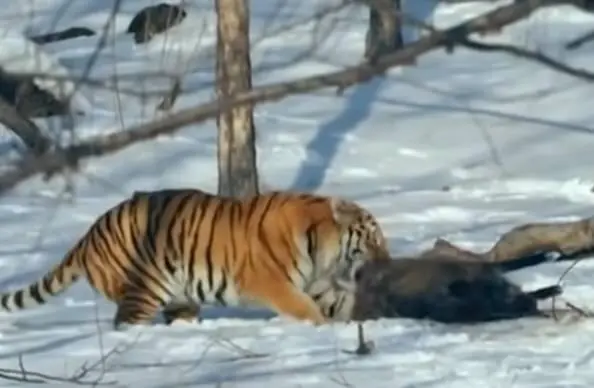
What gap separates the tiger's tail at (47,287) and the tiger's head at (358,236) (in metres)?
1.26

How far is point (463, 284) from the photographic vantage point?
757cm

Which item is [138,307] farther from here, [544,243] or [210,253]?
[544,243]

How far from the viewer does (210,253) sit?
838 centimetres

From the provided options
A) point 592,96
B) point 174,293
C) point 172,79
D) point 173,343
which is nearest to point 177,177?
point 592,96

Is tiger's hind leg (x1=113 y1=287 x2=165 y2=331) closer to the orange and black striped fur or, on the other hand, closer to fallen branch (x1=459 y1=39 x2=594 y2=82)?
the orange and black striped fur

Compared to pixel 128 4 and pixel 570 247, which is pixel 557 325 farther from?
pixel 128 4

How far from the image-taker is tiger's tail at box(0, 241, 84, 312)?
8586mm

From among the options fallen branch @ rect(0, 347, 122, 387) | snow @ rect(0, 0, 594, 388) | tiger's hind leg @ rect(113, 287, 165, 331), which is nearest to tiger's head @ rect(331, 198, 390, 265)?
snow @ rect(0, 0, 594, 388)

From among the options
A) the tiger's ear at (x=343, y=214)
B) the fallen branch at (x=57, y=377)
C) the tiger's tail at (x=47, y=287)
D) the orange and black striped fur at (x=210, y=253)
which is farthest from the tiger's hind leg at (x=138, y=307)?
the fallen branch at (x=57, y=377)

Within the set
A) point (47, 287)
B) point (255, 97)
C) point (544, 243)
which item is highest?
point (255, 97)

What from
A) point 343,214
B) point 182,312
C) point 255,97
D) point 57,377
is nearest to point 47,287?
point 182,312

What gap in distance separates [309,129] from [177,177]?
211 centimetres

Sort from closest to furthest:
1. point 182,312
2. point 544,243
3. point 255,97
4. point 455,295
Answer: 1. point 255,97
2. point 455,295
3. point 544,243
4. point 182,312

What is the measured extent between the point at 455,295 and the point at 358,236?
75cm
